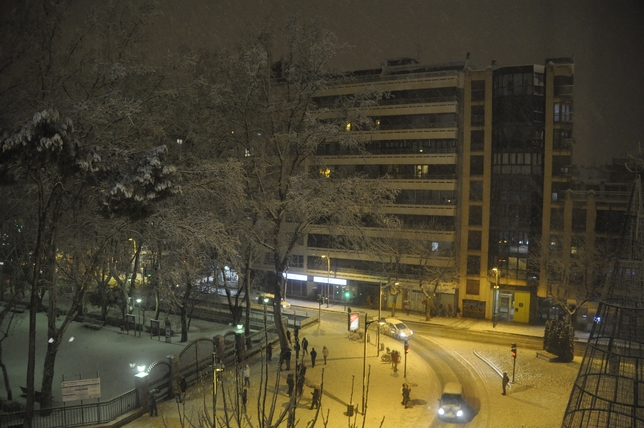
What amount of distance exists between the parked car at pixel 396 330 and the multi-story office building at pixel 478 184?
639cm

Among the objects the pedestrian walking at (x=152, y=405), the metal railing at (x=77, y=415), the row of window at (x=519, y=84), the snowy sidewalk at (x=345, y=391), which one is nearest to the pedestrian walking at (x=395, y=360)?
the snowy sidewalk at (x=345, y=391)

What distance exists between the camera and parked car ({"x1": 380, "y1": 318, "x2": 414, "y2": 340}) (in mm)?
36281

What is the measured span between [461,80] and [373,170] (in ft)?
39.1

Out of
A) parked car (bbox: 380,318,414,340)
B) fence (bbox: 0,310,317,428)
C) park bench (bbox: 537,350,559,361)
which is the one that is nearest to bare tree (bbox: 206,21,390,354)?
fence (bbox: 0,310,317,428)

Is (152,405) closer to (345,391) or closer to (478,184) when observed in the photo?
(345,391)

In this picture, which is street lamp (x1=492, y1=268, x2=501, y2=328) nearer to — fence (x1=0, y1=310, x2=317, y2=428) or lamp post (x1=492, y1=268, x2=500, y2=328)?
lamp post (x1=492, y1=268, x2=500, y2=328)

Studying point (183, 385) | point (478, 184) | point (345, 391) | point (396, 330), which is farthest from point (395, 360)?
point (478, 184)

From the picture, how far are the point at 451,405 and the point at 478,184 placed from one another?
28.0 m

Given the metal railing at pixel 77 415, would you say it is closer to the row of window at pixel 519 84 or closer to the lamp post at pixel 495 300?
the lamp post at pixel 495 300

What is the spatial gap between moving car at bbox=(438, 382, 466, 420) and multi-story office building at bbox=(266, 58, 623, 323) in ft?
66.5

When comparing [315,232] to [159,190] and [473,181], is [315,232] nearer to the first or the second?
[473,181]

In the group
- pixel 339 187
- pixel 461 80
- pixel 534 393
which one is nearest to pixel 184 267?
pixel 339 187

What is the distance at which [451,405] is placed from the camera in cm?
2222

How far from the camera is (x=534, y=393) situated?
25578 mm
